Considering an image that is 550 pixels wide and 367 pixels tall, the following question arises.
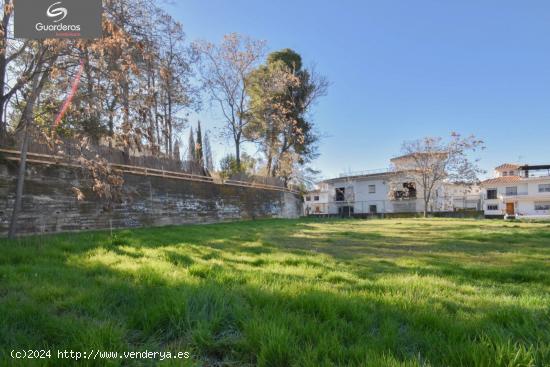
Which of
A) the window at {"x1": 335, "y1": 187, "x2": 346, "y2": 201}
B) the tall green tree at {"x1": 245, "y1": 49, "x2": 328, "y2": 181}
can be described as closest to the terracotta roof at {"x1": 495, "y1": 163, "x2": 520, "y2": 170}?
the window at {"x1": 335, "y1": 187, "x2": 346, "y2": 201}

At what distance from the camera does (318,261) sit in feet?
16.4

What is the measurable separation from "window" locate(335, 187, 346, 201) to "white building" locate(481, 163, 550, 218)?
18118mm

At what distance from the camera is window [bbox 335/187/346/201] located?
145 ft

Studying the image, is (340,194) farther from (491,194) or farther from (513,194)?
(513,194)

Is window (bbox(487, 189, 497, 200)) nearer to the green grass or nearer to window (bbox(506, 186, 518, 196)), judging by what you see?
window (bbox(506, 186, 518, 196))

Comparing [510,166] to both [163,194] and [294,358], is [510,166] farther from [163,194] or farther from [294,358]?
[294,358]

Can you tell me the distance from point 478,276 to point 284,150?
2165cm

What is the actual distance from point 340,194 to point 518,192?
2360 cm

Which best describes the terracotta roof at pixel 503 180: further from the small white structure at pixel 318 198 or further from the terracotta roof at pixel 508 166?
the small white structure at pixel 318 198

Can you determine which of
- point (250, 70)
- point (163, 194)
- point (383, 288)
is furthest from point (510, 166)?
point (383, 288)

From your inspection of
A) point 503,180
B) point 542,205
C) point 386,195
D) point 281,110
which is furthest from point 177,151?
point 542,205

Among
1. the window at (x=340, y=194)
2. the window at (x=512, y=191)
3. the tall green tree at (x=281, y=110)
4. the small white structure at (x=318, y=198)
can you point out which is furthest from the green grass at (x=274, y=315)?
the small white structure at (x=318, y=198)

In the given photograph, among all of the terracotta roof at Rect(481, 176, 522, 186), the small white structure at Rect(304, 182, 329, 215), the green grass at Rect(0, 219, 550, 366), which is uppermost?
the terracotta roof at Rect(481, 176, 522, 186)

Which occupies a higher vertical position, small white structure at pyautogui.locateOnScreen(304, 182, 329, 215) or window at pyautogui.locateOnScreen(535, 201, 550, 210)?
small white structure at pyautogui.locateOnScreen(304, 182, 329, 215)
